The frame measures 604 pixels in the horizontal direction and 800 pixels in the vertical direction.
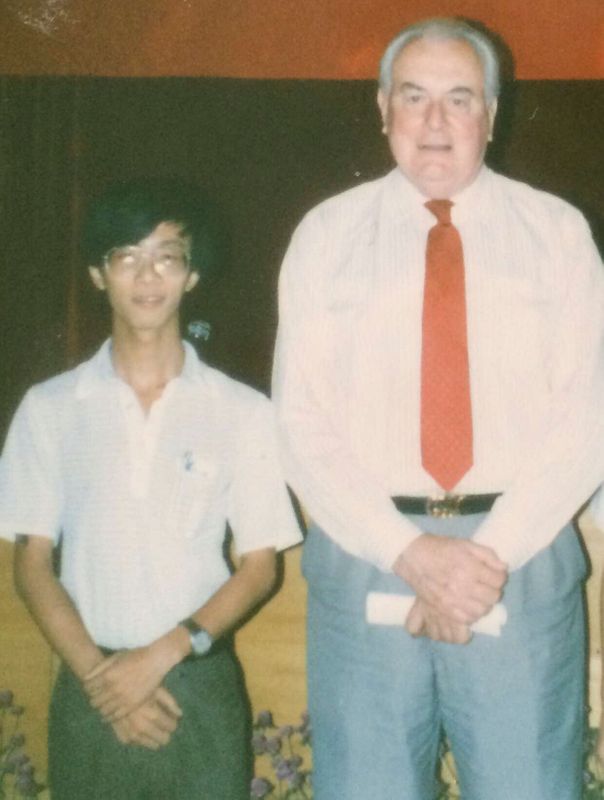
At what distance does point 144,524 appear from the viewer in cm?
173

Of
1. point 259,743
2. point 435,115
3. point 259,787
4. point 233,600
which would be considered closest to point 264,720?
point 259,743

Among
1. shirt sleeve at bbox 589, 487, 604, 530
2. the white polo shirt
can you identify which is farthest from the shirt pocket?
shirt sleeve at bbox 589, 487, 604, 530

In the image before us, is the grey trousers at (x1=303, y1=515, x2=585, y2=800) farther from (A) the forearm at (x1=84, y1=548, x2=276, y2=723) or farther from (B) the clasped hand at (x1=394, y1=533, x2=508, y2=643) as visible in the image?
(A) the forearm at (x1=84, y1=548, x2=276, y2=723)

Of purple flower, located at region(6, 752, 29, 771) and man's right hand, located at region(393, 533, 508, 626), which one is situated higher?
man's right hand, located at region(393, 533, 508, 626)

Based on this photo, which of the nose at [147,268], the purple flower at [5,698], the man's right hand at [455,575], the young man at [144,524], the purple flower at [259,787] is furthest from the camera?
the purple flower at [5,698]

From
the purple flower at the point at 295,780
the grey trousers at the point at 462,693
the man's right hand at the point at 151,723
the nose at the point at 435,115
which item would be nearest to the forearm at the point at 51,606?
the man's right hand at the point at 151,723

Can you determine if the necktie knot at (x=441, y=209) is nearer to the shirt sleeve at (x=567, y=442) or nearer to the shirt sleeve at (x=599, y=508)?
the shirt sleeve at (x=567, y=442)

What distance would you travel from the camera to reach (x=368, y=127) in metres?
2.70

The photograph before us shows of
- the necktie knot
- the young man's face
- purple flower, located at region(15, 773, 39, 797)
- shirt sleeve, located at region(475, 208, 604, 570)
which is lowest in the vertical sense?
purple flower, located at region(15, 773, 39, 797)

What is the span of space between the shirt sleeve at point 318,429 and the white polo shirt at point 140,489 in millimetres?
174

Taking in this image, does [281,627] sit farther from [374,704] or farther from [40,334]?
[40,334]

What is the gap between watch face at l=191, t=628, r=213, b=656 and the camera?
1.68 metres

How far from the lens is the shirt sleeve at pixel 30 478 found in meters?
1.76

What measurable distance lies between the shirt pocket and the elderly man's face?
718mm
